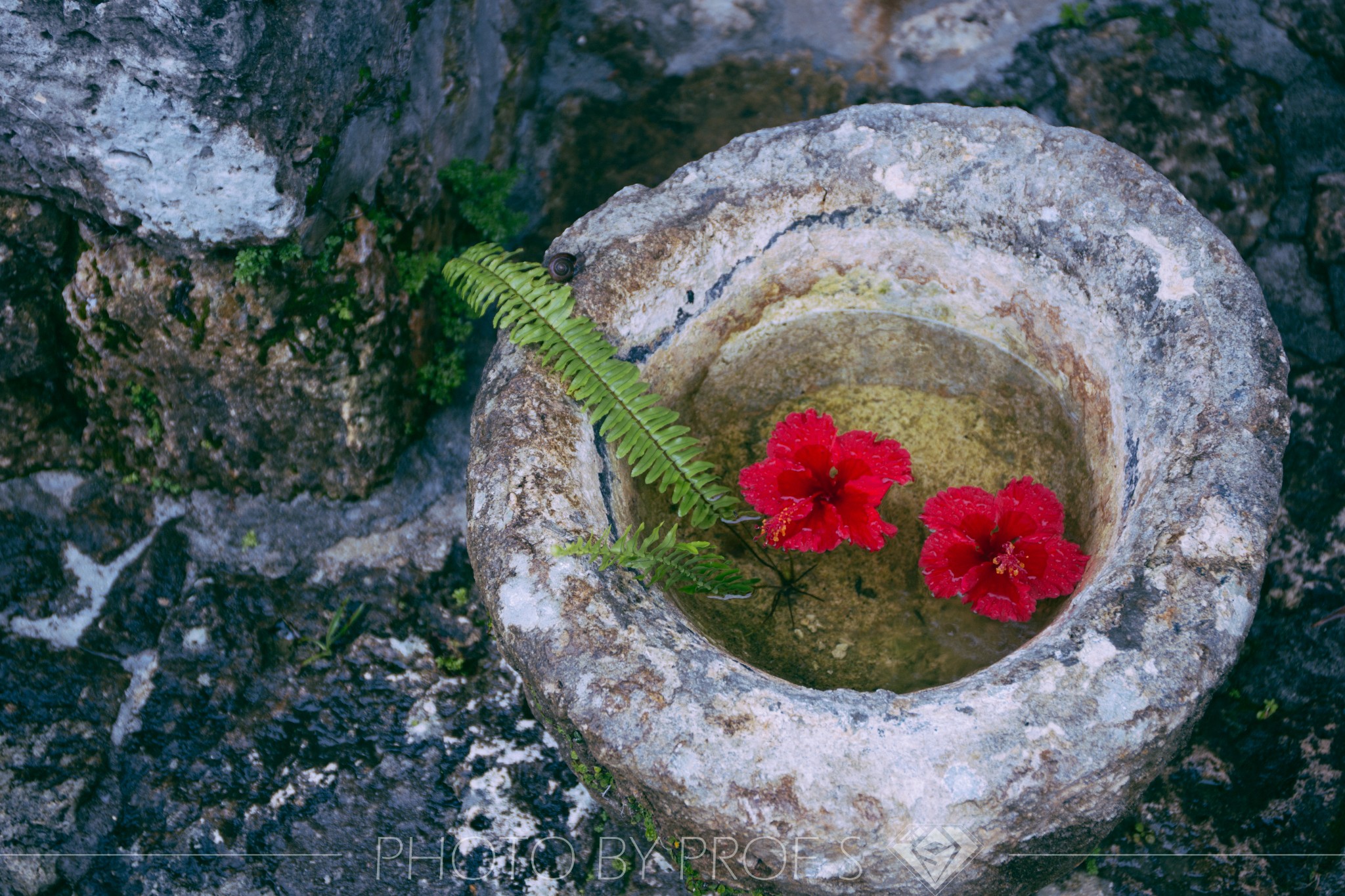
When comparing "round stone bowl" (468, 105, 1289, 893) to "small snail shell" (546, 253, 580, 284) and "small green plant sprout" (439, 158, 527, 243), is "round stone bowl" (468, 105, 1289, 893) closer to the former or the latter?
"small snail shell" (546, 253, 580, 284)

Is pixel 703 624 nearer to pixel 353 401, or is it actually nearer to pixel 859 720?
pixel 859 720

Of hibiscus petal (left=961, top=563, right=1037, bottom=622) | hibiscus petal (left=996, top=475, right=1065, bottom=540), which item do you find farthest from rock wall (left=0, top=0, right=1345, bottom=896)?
hibiscus petal (left=996, top=475, right=1065, bottom=540)

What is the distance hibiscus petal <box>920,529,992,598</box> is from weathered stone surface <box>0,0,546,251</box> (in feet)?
6.86

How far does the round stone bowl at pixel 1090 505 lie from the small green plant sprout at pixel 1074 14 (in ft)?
5.29

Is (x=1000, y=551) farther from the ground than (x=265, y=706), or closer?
farther from the ground

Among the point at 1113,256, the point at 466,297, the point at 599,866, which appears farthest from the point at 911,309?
the point at 599,866

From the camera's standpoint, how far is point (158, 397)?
10.6 ft

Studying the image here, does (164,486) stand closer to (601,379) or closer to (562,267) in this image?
(562,267)

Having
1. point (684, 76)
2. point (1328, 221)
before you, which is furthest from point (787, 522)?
point (1328, 221)

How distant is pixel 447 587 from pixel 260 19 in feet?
6.03

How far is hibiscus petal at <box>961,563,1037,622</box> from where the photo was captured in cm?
247

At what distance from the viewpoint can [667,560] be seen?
220 cm

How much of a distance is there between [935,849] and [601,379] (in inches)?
50.8

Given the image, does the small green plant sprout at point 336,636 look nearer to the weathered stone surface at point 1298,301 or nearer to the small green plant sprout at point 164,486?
the small green plant sprout at point 164,486
